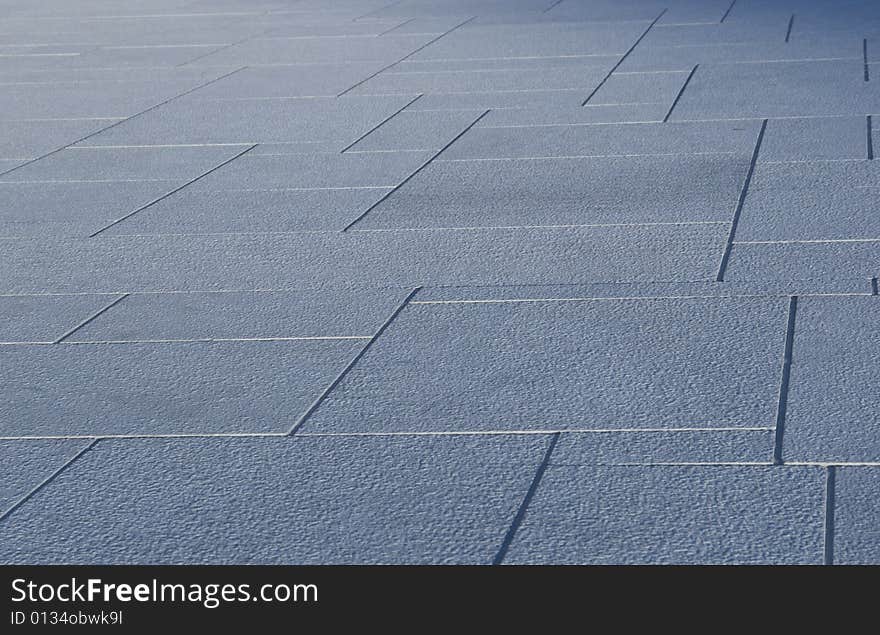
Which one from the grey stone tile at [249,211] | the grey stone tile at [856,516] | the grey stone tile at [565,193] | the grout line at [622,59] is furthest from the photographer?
the grout line at [622,59]

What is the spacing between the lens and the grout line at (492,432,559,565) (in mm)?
3565

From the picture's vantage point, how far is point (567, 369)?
15.8 ft

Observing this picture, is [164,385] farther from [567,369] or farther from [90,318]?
[567,369]

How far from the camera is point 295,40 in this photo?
14617mm

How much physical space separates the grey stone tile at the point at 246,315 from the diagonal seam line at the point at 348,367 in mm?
29

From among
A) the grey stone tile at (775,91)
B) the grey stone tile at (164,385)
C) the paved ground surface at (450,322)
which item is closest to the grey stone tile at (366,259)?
the paved ground surface at (450,322)

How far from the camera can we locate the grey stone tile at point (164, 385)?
4.55 meters

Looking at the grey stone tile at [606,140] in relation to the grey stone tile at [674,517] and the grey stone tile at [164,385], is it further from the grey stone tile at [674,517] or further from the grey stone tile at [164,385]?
the grey stone tile at [674,517]

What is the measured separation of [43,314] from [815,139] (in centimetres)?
486

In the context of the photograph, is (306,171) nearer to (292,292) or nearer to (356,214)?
(356,214)

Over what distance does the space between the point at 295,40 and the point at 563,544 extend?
11725 millimetres

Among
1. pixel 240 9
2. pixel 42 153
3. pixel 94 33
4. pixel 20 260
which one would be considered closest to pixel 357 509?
pixel 20 260

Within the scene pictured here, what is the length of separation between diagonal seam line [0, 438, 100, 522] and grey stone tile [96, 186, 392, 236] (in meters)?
2.72

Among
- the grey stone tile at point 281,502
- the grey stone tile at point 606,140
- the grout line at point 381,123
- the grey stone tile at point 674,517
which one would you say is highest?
the grey stone tile at point 674,517
